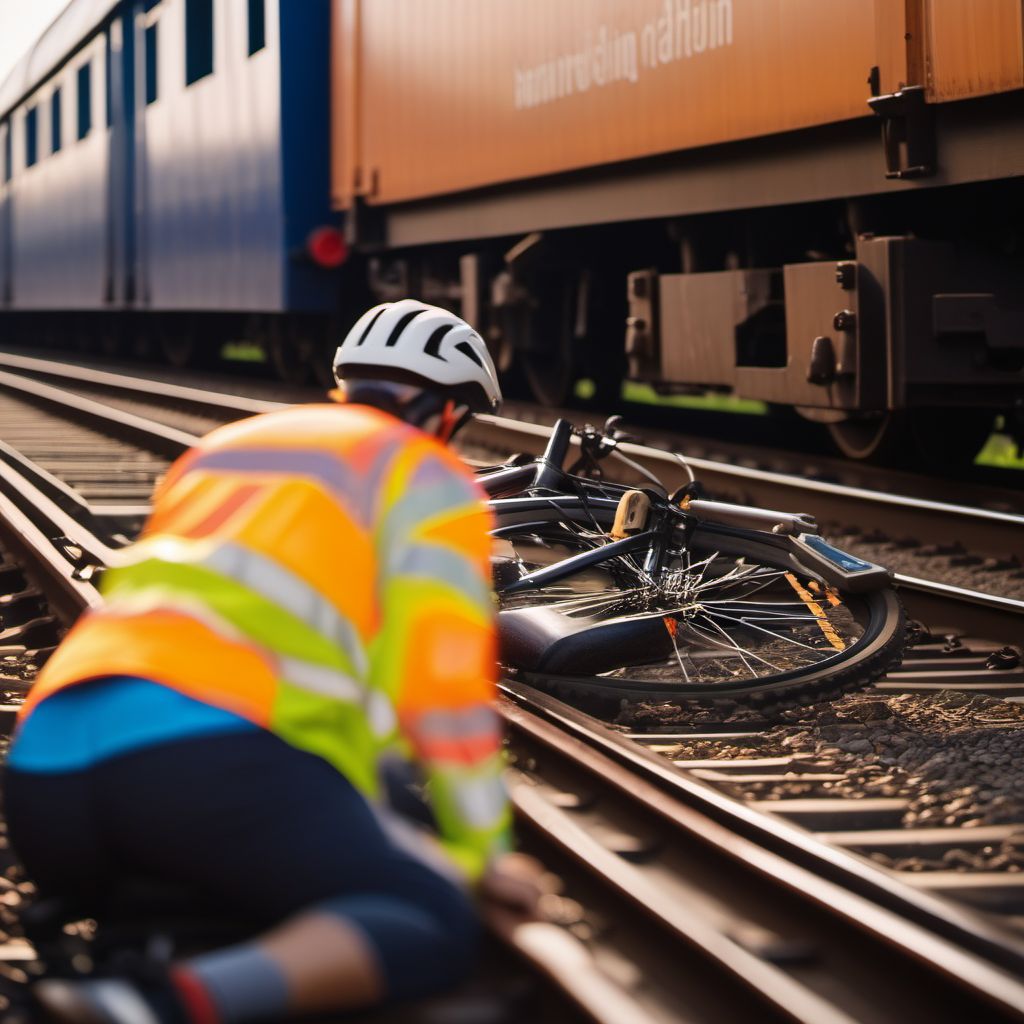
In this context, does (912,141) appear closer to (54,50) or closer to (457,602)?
(457,602)

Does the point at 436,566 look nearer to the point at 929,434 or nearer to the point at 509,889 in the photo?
the point at 509,889

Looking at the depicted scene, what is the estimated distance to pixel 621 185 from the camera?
9.92 m

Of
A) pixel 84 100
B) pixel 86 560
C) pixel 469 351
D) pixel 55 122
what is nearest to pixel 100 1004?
pixel 469 351

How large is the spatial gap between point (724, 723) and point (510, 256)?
784 cm

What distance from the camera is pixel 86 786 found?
242 centimetres

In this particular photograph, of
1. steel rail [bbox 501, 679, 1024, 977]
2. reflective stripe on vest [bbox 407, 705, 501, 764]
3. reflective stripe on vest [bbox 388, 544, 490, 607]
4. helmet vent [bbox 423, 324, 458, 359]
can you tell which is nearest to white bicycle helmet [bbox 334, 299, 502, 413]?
helmet vent [bbox 423, 324, 458, 359]

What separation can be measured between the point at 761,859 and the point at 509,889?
30.7 inches

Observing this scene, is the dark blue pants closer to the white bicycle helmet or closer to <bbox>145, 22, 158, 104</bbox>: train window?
the white bicycle helmet

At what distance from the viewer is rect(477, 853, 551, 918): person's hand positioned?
8.13 feet

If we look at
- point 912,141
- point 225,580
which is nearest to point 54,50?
point 912,141

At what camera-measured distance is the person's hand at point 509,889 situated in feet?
8.13

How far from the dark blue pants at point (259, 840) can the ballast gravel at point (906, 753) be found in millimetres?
1234

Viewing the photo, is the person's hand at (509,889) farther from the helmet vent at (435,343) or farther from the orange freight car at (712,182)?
the orange freight car at (712,182)

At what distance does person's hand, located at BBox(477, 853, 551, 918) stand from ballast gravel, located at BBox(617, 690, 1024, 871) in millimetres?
1067
